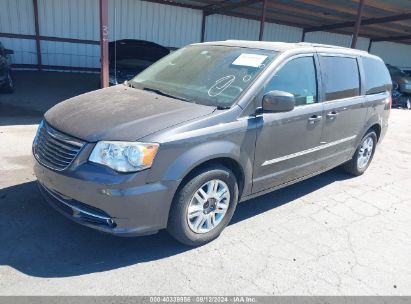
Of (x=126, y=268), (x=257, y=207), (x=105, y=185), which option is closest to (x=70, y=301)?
(x=126, y=268)

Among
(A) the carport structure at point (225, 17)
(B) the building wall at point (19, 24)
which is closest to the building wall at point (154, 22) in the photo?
(A) the carport structure at point (225, 17)

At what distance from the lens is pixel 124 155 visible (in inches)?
107

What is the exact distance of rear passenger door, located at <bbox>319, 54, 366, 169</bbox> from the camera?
423 centimetres

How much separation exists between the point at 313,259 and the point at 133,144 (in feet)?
6.17

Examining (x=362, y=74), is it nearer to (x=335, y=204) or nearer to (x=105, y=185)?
(x=335, y=204)

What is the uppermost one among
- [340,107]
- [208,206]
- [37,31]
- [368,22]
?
[368,22]

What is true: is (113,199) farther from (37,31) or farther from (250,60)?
(37,31)

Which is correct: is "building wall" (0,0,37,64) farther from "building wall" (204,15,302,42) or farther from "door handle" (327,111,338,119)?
"door handle" (327,111,338,119)

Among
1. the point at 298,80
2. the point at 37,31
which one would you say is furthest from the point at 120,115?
the point at 37,31

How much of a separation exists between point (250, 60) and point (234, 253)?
1.89m

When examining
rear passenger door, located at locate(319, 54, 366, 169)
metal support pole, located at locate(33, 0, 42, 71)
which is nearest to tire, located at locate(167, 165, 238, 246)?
rear passenger door, located at locate(319, 54, 366, 169)

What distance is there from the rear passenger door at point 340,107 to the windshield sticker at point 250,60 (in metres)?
0.92

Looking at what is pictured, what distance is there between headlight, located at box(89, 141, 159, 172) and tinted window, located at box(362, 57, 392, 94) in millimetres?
3602

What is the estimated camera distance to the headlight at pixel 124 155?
271 centimetres
